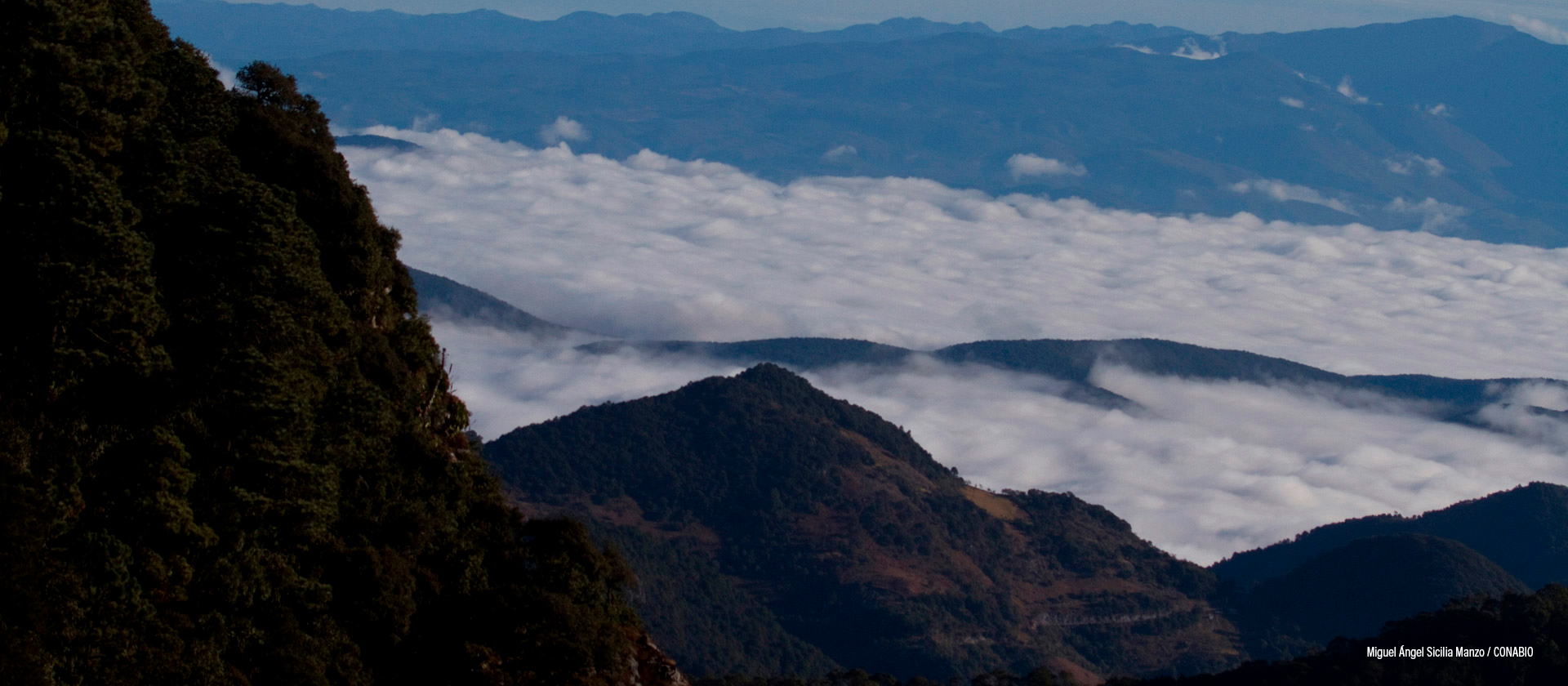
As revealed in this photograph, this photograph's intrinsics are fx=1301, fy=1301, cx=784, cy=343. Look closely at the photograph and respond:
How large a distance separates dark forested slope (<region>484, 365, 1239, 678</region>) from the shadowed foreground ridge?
72.1 meters

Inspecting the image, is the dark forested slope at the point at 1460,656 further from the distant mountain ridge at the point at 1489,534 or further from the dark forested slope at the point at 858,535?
the distant mountain ridge at the point at 1489,534

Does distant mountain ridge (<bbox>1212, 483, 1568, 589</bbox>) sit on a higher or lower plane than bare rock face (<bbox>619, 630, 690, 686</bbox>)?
higher

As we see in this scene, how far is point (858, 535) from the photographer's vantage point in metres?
130

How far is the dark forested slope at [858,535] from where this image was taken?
111 metres

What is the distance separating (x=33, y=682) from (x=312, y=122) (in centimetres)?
1593

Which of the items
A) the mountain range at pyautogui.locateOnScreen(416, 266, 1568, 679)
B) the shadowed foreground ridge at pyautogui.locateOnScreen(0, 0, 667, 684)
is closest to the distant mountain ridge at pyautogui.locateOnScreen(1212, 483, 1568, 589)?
the mountain range at pyautogui.locateOnScreen(416, 266, 1568, 679)

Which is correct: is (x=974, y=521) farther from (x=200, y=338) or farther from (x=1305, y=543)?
(x=200, y=338)

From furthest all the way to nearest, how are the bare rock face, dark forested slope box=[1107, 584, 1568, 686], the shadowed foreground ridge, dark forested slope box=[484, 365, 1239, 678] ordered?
dark forested slope box=[484, 365, 1239, 678] → dark forested slope box=[1107, 584, 1568, 686] → the bare rock face → the shadowed foreground ridge

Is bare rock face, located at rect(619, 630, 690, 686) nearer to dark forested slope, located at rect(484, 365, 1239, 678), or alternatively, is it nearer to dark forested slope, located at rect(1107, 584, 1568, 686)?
dark forested slope, located at rect(1107, 584, 1568, 686)

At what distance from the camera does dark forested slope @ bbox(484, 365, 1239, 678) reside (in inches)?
4365

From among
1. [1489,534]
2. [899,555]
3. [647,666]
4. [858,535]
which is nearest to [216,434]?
[647,666]

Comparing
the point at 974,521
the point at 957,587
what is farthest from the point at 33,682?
the point at 974,521

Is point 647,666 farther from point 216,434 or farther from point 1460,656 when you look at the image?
point 1460,656

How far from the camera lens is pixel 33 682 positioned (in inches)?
655
